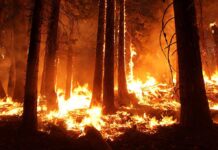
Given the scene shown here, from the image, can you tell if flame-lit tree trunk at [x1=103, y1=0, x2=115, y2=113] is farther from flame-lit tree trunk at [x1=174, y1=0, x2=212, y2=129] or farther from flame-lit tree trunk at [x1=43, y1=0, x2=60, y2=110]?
flame-lit tree trunk at [x1=174, y1=0, x2=212, y2=129]

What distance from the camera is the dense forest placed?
8.21 meters

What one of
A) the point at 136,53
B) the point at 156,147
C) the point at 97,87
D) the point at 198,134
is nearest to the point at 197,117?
the point at 198,134

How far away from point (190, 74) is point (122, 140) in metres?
3.33

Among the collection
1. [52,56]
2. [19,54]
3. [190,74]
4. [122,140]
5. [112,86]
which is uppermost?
[19,54]

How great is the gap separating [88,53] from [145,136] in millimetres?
20293

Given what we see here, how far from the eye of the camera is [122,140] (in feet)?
29.2

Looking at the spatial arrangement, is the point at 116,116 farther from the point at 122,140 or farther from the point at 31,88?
the point at 31,88

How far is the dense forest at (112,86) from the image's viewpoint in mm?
8211

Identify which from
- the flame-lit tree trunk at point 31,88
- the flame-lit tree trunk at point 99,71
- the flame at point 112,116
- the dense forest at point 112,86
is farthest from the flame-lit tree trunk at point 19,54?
the flame-lit tree trunk at point 31,88

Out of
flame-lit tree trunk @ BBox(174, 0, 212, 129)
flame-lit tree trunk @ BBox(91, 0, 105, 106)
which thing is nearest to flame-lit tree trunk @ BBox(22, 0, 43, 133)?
flame-lit tree trunk @ BBox(174, 0, 212, 129)

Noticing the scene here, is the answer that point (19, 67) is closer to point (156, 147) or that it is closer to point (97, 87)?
point (97, 87)

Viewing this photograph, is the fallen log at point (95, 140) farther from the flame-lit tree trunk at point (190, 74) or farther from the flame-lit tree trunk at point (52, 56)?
the flame-lit tree trunk at point (52, 56)

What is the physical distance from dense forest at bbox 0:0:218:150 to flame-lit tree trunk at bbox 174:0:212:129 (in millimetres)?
32

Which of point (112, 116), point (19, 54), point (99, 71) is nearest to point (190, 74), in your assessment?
point (112, 116)
